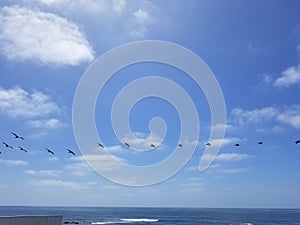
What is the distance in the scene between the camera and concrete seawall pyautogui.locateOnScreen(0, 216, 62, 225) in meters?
15.3

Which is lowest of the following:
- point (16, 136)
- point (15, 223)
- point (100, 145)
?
point (15, 223)

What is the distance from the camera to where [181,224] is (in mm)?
90062

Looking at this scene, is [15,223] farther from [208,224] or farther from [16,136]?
[208,224]

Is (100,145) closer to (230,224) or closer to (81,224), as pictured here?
(81,224)

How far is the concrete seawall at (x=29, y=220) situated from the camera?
15.3 metres

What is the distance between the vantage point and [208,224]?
90.0 metres

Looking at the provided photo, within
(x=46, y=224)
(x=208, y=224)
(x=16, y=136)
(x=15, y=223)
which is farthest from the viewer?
(x=208, y=224)

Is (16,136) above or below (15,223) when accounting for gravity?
above

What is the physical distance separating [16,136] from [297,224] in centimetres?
8808

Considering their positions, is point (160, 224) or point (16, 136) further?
point (160, 224)

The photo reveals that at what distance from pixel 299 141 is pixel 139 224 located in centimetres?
7304

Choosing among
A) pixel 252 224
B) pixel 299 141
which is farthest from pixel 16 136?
pixel 252 224

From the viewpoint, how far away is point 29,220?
16219mm

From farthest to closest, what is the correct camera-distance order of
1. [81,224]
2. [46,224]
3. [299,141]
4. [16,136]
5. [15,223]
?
[81,224] → [16,136] → [299,141] → [46,224] → [15,223]
